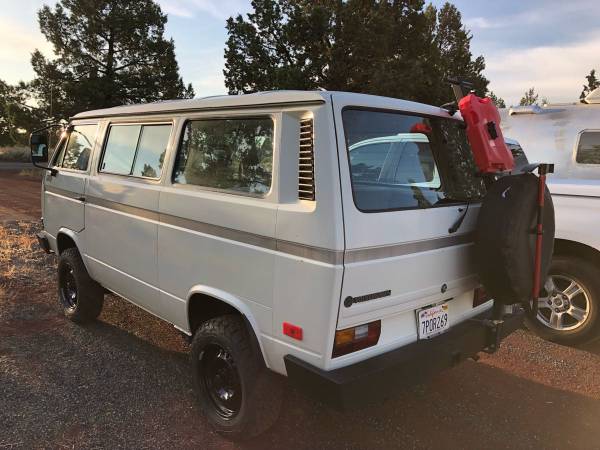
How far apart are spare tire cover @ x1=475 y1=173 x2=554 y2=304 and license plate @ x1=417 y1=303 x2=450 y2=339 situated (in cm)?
30

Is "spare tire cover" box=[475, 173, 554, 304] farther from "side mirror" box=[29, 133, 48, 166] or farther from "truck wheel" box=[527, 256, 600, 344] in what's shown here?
"side mirror" box=[29, 133, 48, 166]

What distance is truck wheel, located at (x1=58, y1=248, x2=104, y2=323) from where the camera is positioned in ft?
14.5

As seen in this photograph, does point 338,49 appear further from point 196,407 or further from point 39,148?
point 196,407

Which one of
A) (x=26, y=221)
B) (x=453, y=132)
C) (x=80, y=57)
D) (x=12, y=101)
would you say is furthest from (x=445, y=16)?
(x=453, y=132)

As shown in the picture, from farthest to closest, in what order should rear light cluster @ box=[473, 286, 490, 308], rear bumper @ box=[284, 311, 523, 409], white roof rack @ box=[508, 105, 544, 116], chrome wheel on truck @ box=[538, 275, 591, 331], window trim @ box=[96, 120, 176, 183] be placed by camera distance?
white roof rack @ box=[508, 105, 544, 116] < chrome wheel on truck @ box=[538, 275, 591, 331] < window trim @ box=[96, 120, 176, 183] < rear light cluster @ box=[473, 286, 490, 308] < rear bumper @ box=[284, 311, 523, 409]

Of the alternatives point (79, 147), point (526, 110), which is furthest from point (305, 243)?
point (526, 110)

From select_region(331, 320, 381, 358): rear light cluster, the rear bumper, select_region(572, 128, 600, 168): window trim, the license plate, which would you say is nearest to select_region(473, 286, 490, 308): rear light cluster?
the rear bumper

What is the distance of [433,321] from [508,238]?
621 mm

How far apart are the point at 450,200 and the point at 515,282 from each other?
1.96 feet

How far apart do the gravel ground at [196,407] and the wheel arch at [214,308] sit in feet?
2.05

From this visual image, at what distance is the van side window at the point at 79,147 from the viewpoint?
14.3 feet

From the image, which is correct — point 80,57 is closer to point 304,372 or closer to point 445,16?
point 445,16

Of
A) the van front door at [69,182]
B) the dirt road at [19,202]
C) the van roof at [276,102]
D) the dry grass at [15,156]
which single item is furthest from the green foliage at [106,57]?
the van roof at [276,102]

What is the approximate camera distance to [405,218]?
8.08ft
